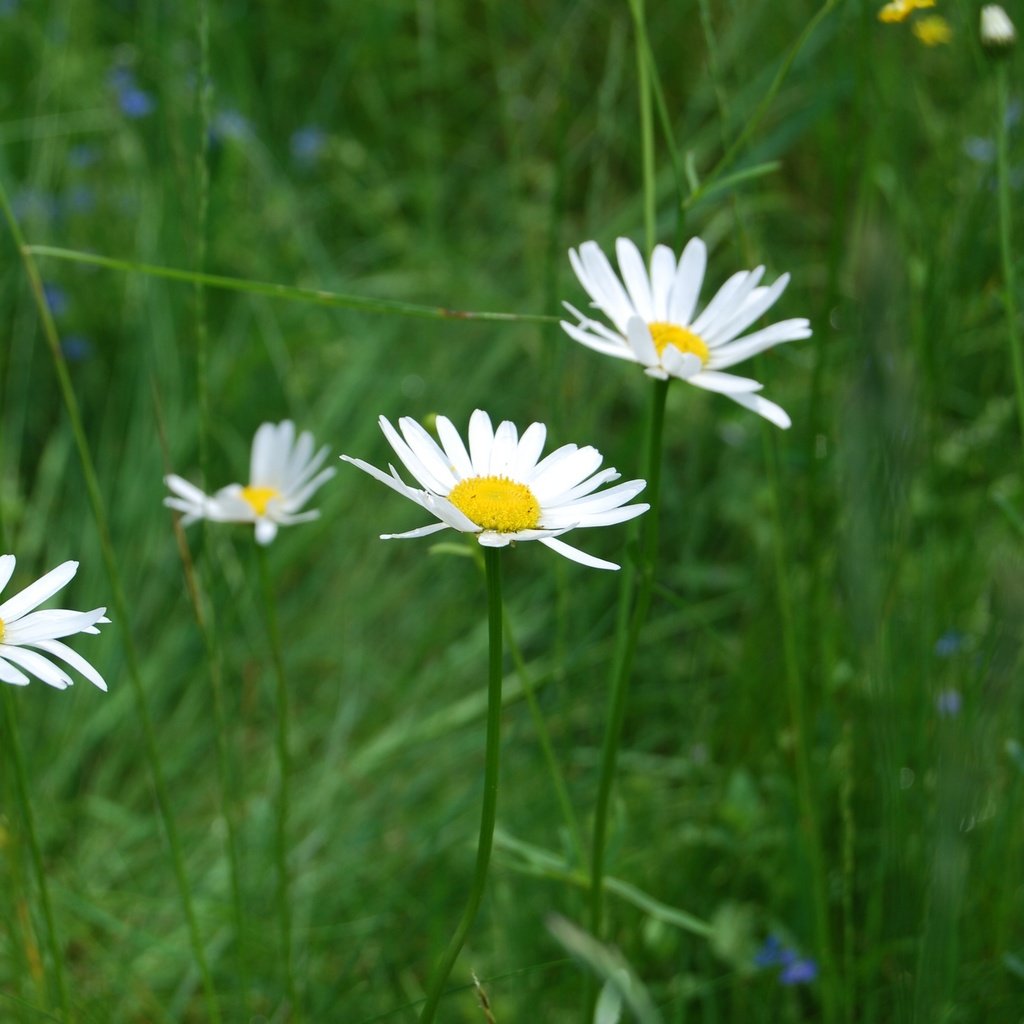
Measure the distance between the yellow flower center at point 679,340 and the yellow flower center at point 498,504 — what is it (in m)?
0.22

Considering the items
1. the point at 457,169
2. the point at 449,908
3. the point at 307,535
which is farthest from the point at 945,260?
the point at 457,169

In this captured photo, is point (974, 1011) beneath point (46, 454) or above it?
beneath

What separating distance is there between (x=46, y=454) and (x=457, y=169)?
1.19 meters

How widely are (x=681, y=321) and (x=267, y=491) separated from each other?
411mm

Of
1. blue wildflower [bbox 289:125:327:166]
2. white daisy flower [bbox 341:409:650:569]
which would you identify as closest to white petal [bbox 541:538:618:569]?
white daisy flower [bbox 341:409:650:569]

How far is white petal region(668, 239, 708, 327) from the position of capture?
99 centimetres

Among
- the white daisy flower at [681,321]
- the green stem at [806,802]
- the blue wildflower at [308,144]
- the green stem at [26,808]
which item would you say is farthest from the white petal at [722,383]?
the blue wildflower at [308,144]

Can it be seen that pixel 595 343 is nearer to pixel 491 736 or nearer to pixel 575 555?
pixel 575 555

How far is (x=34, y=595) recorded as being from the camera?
0.74 m

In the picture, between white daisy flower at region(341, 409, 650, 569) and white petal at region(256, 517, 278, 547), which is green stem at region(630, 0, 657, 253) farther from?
white petal at region(256, 517, 278, 547)

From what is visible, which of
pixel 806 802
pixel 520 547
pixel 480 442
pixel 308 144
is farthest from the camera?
pixel 308 144

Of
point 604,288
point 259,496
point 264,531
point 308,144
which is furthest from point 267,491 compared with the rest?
point 308,144

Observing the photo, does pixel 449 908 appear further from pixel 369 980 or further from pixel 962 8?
pixel 962 8

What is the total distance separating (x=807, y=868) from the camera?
1219 millimetres
